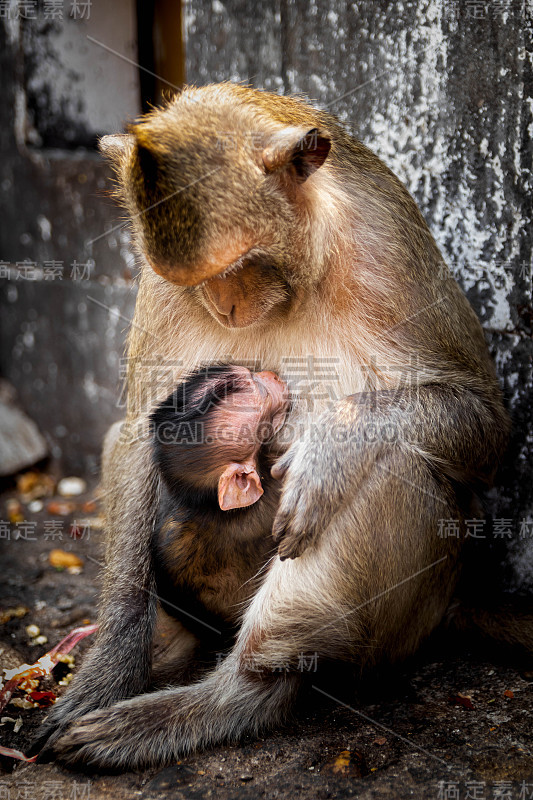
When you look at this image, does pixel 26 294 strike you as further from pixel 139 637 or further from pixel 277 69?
pixel 139 637

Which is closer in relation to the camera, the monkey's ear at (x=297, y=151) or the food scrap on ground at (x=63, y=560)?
the monkey's ear at (x=297, y=151)

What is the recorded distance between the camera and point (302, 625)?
9.55 ft

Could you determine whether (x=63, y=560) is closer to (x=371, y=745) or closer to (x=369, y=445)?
(x=371, y=745)

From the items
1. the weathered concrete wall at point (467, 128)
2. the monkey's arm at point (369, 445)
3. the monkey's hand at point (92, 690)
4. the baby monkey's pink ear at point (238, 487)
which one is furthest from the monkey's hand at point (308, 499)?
the weathered concrete wall at point (467, 128)

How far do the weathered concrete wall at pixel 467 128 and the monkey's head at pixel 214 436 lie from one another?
131 centimetres

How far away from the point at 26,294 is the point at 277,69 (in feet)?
9.31

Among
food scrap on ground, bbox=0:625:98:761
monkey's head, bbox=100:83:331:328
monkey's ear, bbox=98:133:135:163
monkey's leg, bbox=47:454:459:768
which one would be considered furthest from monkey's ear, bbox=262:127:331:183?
food scrap on ground, bbox=0:625:98:761

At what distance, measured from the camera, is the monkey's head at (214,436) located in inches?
122

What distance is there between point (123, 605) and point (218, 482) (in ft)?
2.35

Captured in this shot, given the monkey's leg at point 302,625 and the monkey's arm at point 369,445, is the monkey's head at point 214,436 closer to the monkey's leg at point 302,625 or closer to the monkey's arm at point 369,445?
the monkey's arm at point 369,445

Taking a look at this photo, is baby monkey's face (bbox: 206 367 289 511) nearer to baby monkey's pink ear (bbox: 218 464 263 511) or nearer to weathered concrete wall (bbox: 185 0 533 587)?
baby monkey's pink ear (bbox: 218 464 263 511)

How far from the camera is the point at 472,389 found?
318 cm

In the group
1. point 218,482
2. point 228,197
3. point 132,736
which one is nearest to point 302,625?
point 218,482

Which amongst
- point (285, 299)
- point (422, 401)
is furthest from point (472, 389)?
point (285, 299)
